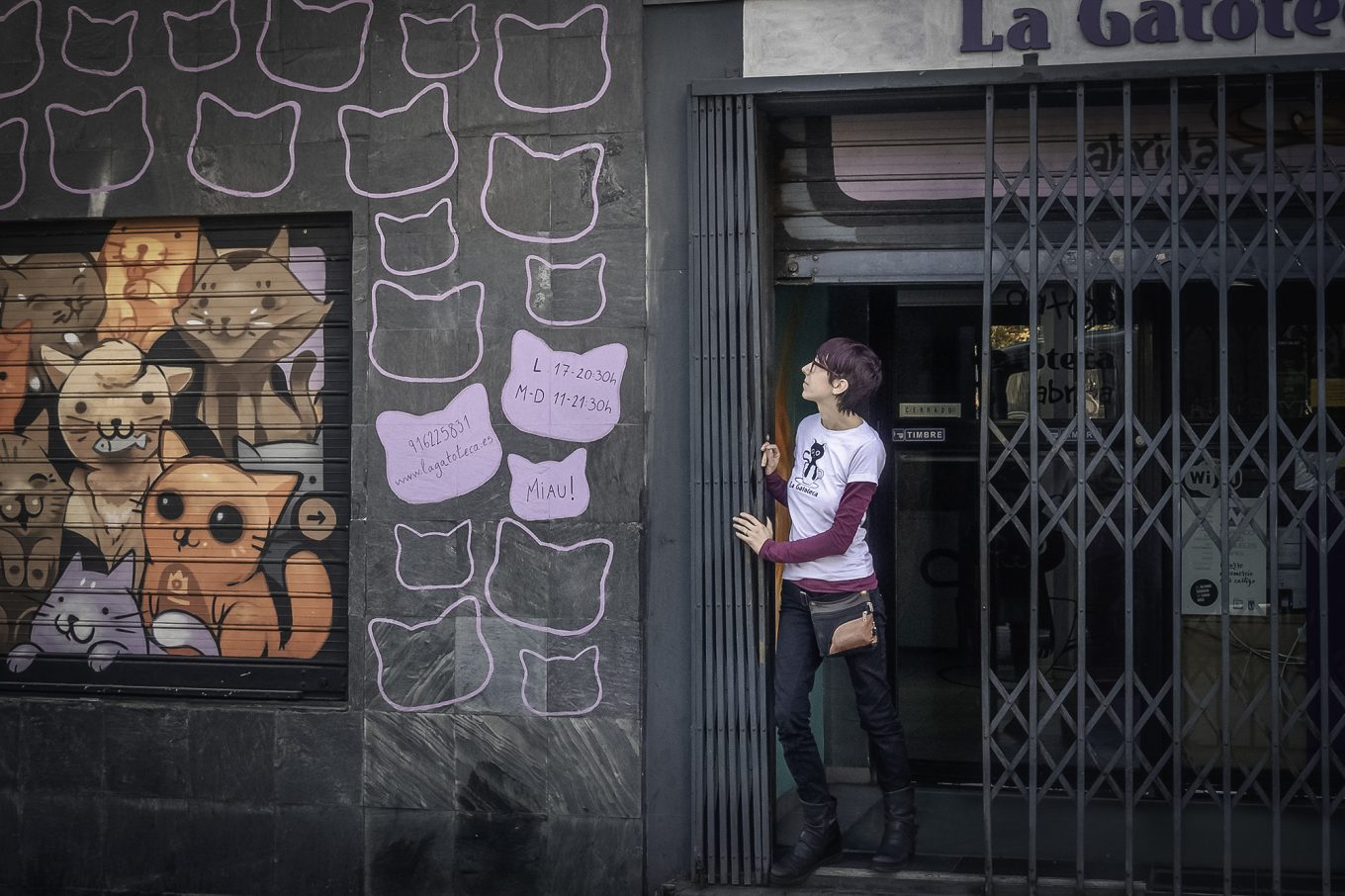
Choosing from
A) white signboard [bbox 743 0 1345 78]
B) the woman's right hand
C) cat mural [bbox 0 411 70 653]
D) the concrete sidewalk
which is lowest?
Answer: the concrete sidewalk

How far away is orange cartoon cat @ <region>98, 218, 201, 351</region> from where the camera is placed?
588cm

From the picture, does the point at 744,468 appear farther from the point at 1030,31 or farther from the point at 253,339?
the point at 253,339

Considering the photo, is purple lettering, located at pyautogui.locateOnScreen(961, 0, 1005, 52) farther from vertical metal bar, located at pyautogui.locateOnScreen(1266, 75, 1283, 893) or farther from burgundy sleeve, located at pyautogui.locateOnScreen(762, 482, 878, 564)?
burgundy sleeve, located at pyautogui.locateOnScreen(762, 482, 878, 564)

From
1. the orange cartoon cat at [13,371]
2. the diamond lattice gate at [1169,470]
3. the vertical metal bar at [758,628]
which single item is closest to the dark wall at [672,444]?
the vertical metal bar at [758,628]

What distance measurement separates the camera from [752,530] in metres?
5.14

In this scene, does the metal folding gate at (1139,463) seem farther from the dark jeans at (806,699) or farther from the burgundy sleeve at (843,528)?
the burgundy sleeve at (843,528)

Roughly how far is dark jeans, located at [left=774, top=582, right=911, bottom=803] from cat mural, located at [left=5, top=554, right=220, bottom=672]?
271cm

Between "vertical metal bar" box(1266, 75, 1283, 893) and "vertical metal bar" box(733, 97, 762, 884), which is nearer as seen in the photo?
"vertical metal bar" box(1266, 75, 1283, 893)

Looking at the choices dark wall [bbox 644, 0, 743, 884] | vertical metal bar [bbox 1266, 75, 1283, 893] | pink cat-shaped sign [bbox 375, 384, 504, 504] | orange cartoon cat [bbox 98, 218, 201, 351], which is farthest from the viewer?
orange cartoon cat [bbox 98, 218, 201, 351]

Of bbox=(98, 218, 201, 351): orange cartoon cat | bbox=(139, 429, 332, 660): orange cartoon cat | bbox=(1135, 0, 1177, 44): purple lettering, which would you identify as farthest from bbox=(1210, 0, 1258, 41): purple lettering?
bbox=(98, 218, 201, 351): orange cartoon cat

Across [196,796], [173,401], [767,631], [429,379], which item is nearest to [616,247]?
[429,379]

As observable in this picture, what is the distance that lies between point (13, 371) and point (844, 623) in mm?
4141

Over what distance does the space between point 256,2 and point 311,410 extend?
187 cm

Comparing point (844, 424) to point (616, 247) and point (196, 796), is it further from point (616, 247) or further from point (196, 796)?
point (196, 796)
